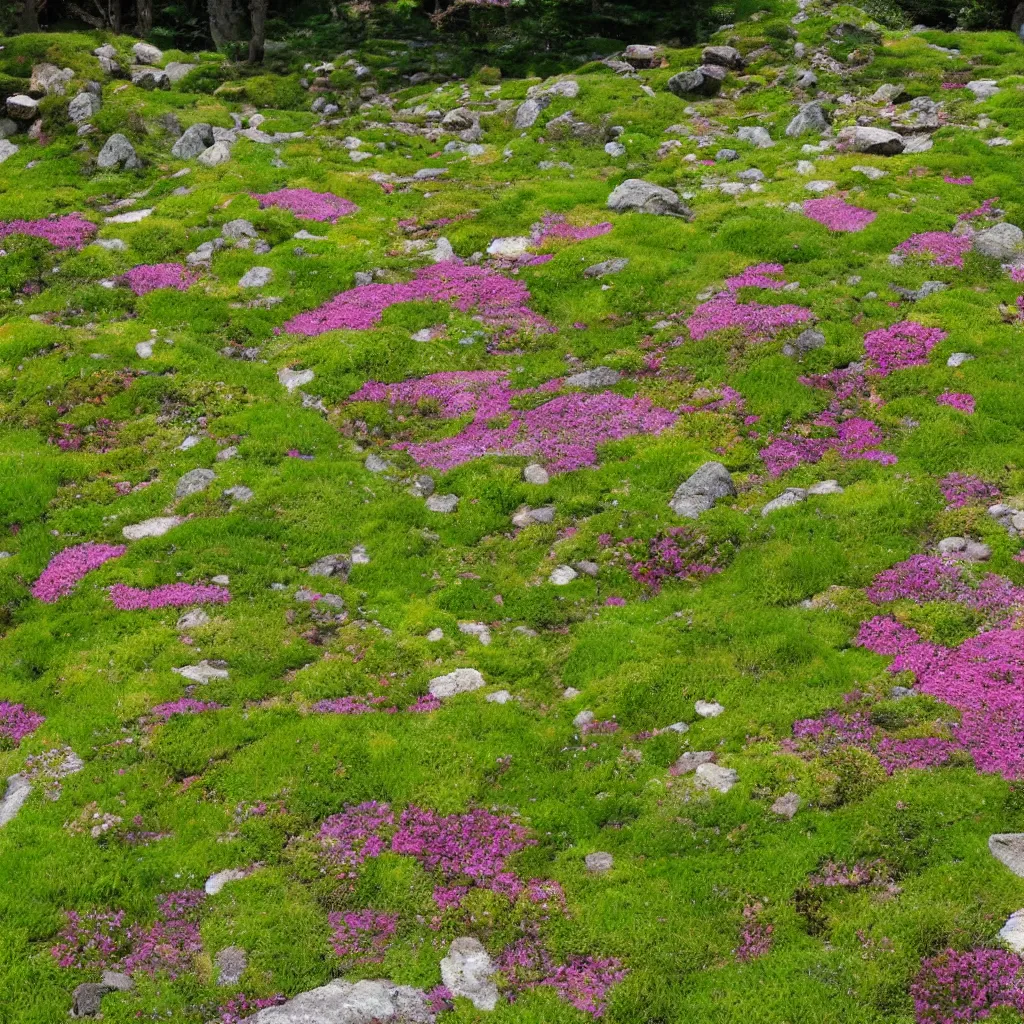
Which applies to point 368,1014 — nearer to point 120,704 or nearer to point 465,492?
point 120,704

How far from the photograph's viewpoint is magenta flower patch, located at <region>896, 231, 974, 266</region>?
23.5 metres

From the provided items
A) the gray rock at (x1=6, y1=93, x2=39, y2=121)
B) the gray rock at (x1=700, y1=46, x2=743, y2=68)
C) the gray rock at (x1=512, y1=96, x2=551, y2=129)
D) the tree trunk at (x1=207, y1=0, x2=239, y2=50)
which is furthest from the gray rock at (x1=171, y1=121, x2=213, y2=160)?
the gray rock at (x1=700, y1=46, x2=743, y2=68)

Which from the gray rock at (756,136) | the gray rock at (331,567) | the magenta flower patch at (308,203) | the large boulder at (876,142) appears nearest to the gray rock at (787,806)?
the gray rock at (331,567)

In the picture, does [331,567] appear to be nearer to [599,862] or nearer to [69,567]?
[69,567]

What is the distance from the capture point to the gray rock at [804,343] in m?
20.4

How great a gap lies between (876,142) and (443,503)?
23.0 meters

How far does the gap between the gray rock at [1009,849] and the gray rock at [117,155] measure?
34258 millimetres

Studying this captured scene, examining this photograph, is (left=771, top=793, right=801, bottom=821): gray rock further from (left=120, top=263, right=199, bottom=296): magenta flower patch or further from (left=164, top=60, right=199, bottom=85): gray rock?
(left=164, top=60, right=199, bottom=85): gray rock

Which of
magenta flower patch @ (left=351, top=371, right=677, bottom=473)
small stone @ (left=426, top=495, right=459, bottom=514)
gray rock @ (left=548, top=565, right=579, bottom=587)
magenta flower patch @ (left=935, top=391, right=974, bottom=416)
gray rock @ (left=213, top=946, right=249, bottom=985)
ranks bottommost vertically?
gray rock @ (left=213, top=946, right=249, bottom=985)

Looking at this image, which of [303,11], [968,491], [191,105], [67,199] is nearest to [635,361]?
[968,491]

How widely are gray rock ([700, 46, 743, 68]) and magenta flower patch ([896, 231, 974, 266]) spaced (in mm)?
20448

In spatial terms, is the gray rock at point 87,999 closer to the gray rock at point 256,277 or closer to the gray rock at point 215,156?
the gray rock at point 256,277

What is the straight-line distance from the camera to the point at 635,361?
69.9 feet

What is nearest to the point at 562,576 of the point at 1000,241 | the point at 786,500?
the point at 786,500
